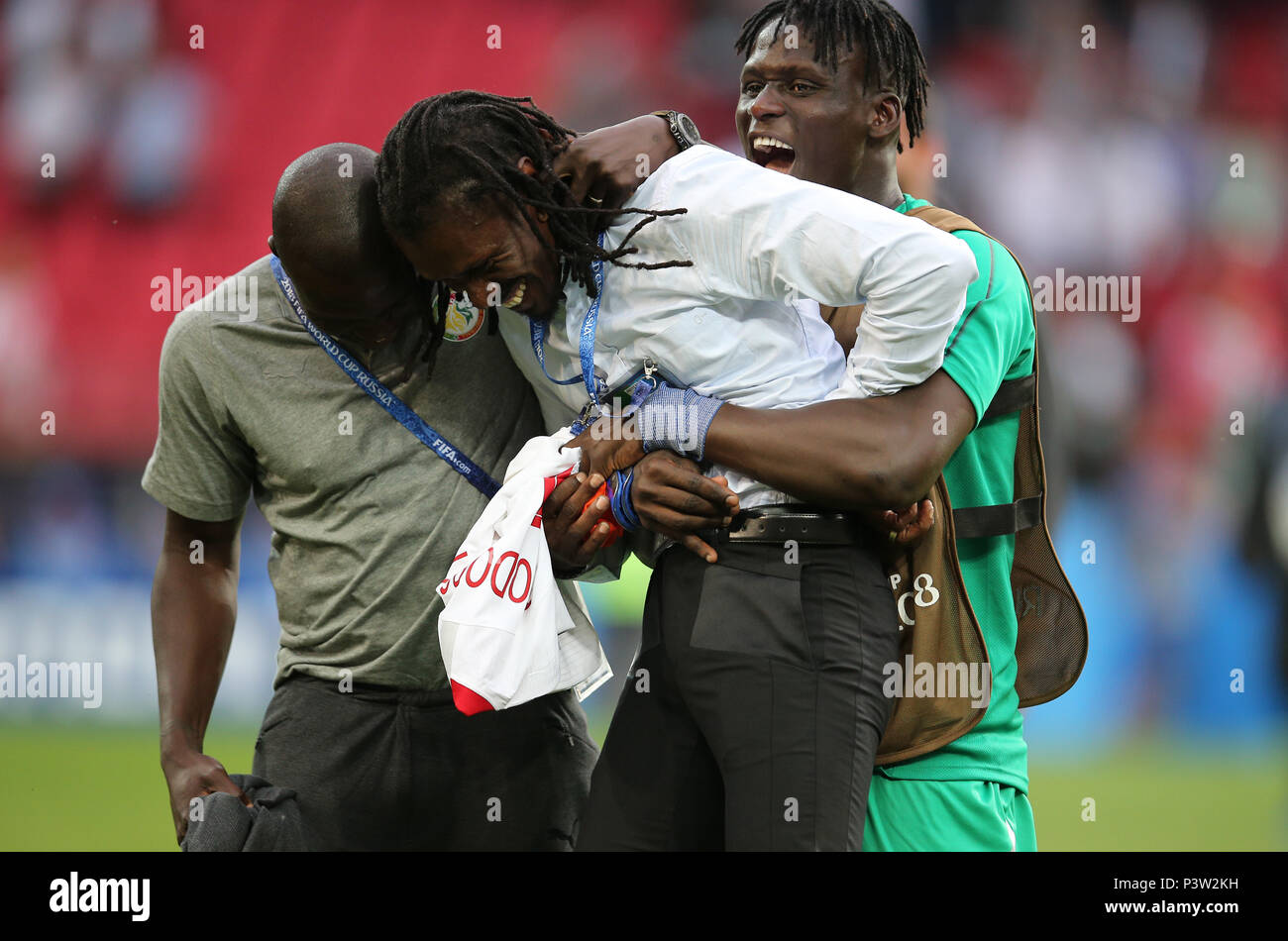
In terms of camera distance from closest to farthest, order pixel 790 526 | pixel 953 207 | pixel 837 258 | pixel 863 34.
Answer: pixel 837 258, pixel 790 526, pixel 863 34, pixel 953 207

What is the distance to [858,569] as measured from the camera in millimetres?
2141

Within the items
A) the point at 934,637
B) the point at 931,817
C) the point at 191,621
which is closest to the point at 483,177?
the point at 934,637

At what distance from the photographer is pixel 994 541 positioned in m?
2.42

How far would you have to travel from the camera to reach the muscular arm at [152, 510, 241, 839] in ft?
8.83

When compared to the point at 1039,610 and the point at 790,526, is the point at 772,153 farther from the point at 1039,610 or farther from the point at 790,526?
the point at 1039,610

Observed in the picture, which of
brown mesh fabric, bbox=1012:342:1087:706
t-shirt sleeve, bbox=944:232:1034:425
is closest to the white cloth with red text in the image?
t-shirt sleeve, bbox=944:232:1034:425

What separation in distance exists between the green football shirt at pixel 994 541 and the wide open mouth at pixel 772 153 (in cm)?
27

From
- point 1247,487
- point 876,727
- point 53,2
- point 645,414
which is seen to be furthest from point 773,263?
point 53,2

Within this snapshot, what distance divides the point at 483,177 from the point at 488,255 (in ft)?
0.41

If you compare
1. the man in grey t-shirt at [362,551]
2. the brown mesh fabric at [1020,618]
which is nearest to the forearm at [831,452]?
the brown mesh fabric at [1020,618]

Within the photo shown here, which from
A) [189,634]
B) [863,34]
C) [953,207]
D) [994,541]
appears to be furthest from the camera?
[953,207]

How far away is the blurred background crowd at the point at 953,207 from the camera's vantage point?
6586mm

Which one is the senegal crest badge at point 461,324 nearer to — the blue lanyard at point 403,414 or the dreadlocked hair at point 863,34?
the blue lanyard at point 403,414
